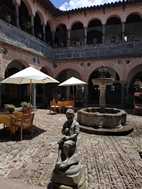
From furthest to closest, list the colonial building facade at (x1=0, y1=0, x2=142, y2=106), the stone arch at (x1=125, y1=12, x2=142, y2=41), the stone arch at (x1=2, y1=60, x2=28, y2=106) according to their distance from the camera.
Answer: the stone arch at (x1=125, y1=12, x2=142, y2=41), the stone arch at (x1=2, y1=60, x2=28, y2=106), the colonial building facade at (x1=0, y1=0, x2=142, y2=106)

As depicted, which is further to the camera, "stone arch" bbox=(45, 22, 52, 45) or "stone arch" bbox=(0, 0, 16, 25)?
"stone arch" bbox=(45, 22, 52, 45)

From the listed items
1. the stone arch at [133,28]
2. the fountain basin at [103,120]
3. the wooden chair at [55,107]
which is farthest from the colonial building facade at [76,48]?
the fountain basin at [103,120]

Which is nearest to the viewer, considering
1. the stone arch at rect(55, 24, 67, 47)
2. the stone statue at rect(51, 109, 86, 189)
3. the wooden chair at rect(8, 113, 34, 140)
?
the stone statue at rect(51, 109, 86, 189)

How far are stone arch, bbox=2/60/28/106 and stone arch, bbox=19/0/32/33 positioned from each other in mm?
3562

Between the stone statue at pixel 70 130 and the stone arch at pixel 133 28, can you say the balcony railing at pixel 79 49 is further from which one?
the stone statue at pixel 70 130

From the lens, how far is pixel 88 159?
615 cm

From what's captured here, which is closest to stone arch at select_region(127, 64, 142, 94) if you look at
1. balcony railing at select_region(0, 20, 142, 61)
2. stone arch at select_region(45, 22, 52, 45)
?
balcony railing at select_region(0, 20, 142, 61)

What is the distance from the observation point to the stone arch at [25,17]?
18544mm

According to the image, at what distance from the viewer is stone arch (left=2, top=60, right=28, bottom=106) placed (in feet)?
58.7

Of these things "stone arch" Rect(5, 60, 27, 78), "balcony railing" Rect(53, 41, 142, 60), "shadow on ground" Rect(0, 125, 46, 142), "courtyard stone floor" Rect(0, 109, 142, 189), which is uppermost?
"balcony railing" Rect(53, 41, 142, 60)

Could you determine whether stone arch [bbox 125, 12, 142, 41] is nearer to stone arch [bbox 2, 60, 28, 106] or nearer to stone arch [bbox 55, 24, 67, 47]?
stone arch [bbox 55, 24, 67, 47]

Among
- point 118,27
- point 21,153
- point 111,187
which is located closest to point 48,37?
point 118,27

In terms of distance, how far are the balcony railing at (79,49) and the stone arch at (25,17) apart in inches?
72.8

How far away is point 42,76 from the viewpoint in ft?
29.1
